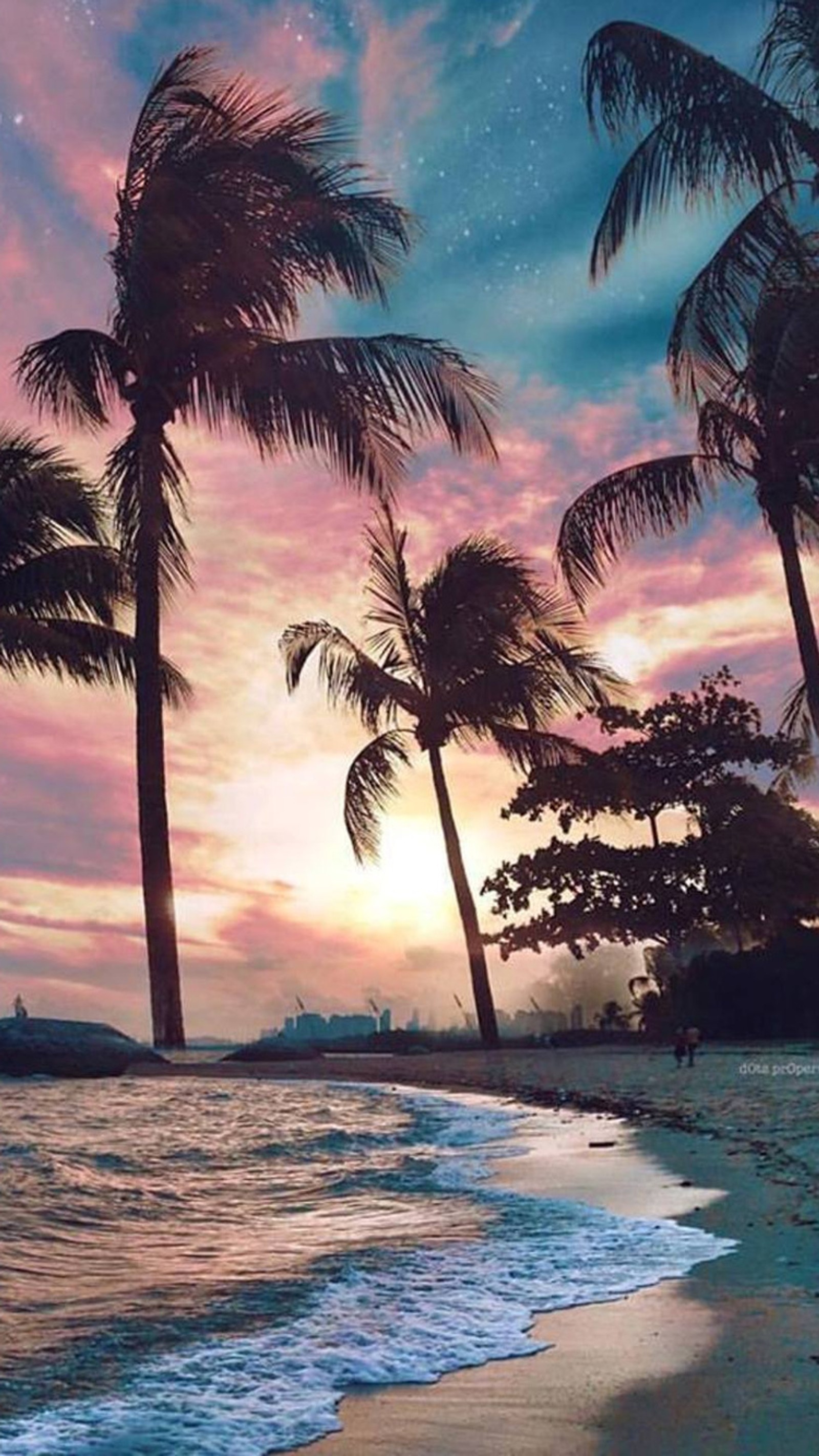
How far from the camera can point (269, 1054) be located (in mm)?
19922

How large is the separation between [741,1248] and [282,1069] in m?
13.4

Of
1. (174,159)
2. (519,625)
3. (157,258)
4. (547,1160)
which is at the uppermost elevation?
(174,159)

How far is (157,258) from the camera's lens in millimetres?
16719

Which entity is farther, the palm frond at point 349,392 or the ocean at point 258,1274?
the palm frond at point 349,392

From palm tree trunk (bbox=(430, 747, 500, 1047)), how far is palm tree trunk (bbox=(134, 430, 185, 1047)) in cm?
742

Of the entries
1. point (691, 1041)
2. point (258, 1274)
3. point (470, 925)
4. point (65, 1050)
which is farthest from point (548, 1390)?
point (470, 925)

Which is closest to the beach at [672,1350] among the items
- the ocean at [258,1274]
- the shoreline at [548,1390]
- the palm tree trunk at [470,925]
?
the shoreline at [548,1390]

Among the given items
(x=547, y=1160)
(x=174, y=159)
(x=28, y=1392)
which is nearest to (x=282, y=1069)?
(x=547, y=1160)

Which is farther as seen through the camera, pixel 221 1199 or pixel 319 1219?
pixel 221 1199

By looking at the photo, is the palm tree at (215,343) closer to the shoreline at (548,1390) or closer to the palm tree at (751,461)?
the palm tree at (751,461)

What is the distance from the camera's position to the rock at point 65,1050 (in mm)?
16141

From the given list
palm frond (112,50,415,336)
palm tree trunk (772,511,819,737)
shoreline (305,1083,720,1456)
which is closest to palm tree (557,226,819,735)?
palm tree trunk (772,511,819,737)

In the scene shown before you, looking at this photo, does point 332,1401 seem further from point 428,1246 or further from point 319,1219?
point 319,1219

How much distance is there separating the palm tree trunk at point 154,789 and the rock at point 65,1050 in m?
0.58
